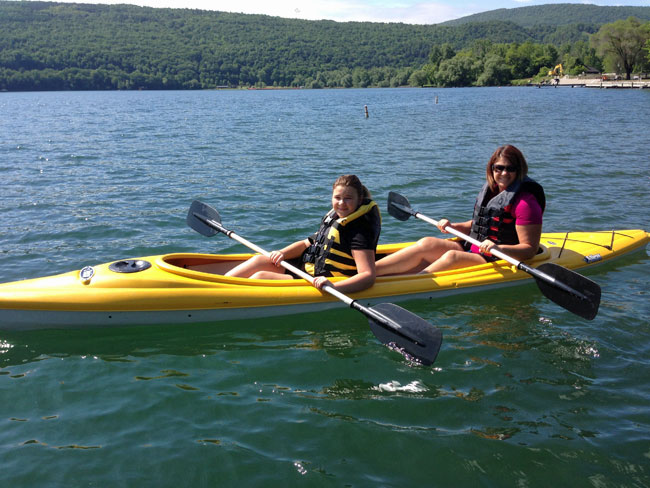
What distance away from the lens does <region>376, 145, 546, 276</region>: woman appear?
17.5 ft

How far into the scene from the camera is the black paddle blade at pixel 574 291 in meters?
4.91

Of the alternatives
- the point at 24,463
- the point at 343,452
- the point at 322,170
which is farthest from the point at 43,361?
the point at 322,170

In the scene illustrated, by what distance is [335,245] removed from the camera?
16.3 feet

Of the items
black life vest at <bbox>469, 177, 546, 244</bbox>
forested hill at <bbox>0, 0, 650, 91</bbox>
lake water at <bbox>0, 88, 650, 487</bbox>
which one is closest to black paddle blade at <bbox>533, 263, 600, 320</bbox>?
lake water at <bbox>0, 88, 650, 487</bbox>

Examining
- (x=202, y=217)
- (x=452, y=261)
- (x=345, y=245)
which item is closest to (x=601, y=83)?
(x=452, y=261)

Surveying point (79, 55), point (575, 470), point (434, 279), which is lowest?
point (575, 470)

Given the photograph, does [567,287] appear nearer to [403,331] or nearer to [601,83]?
[403,331]

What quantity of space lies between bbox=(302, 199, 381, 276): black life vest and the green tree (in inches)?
2982

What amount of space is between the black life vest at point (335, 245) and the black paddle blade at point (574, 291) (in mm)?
1687

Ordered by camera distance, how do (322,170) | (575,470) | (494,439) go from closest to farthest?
1. (575,470)
2. (494,439)
3. (322,170)

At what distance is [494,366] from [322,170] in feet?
31.5

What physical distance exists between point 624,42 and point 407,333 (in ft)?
258

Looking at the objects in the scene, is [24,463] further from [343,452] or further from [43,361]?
[343,452]

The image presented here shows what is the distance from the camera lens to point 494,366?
14.8ft
